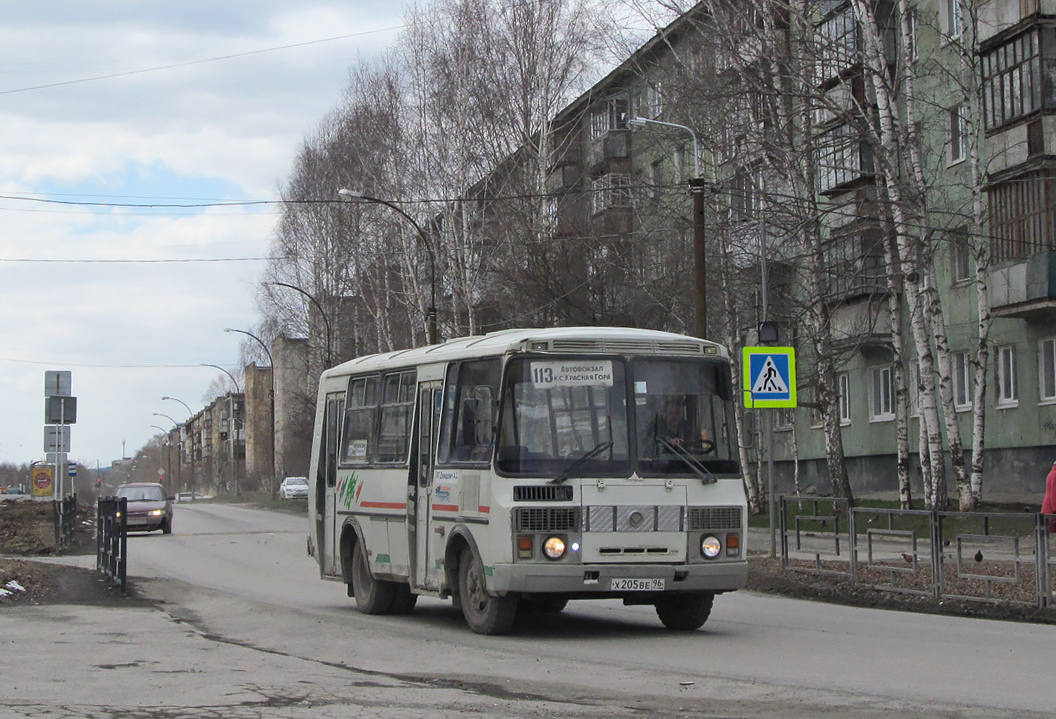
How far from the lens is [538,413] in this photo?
41.1 feet

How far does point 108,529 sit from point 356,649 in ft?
27.6

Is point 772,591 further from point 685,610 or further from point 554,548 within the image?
point 554,548

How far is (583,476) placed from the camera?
12.4 m

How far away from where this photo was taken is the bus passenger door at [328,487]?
17.0 meters

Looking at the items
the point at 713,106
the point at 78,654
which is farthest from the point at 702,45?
the point at 78,654

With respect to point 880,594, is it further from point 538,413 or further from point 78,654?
point 78,654

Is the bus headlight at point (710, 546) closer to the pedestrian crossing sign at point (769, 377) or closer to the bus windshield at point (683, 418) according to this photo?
the bus windshield at point (683, 418)

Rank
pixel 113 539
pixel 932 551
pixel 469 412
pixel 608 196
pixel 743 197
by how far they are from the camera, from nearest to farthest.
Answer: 1. pixel 469 412
2. pixel 932 551
3. pixel 113 539
4. pixel 743 197
5. pixel 608 196

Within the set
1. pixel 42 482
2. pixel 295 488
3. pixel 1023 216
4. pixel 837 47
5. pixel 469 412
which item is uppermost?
pixel 837 47

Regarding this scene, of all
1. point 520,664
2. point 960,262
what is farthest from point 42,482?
point 520,664

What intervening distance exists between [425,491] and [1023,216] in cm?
2212

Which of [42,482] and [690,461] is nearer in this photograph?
[690,461]

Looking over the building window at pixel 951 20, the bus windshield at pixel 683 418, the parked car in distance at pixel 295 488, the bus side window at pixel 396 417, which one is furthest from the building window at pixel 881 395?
the parked car in distance at pixel 295 488

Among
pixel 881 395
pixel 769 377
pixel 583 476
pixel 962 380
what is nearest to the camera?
pixel 583 476
